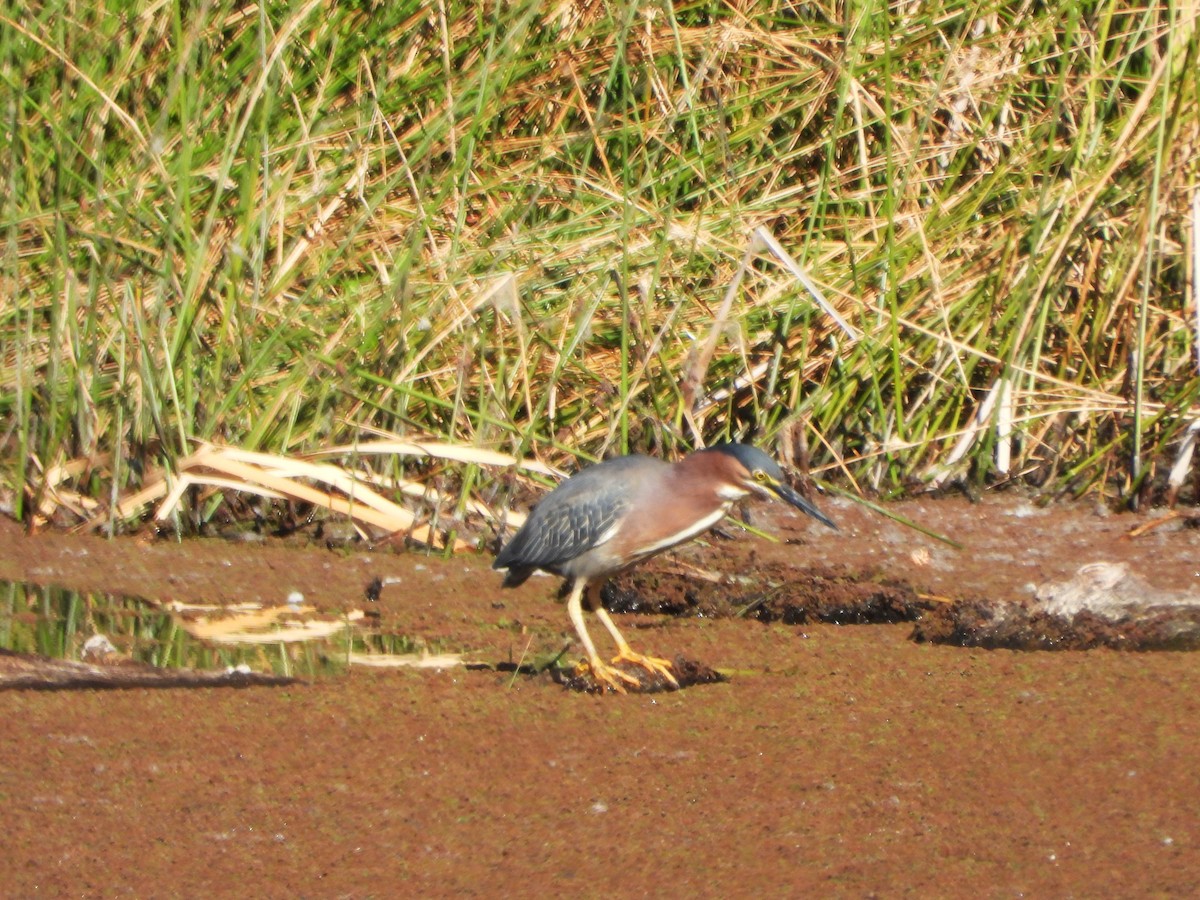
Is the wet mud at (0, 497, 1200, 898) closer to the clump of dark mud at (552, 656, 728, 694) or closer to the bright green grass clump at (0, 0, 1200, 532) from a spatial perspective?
the clump of dark mud at (552, 656, 728, 694)

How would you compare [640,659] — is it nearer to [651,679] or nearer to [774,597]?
[651,679]

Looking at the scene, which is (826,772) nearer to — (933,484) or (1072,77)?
(933,484)

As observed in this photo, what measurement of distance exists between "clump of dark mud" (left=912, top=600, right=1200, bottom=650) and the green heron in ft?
1.90

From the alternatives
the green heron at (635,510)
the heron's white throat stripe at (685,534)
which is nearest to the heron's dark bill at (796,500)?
the green heron at (635,510)

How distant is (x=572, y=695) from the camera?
3.88m

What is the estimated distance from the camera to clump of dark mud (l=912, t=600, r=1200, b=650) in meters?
4.40

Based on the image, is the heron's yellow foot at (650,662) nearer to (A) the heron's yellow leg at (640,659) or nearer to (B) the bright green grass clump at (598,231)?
(A) the heron's yellow leg at (640,659)

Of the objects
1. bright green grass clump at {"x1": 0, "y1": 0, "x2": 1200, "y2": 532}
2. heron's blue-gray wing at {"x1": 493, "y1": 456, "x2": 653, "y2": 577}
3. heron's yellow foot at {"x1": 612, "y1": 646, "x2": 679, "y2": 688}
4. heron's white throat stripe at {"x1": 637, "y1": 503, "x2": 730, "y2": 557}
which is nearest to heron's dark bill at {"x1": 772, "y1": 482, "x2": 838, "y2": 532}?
heron's white throat stripe at {"x1": 637, "y1": 503, "x2": 730, "y2": 557}

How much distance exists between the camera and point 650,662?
13.2ft

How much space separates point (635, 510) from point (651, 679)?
481mm

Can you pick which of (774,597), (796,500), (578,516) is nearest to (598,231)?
(774,597)

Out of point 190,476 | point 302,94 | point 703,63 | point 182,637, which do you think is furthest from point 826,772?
point 302,94

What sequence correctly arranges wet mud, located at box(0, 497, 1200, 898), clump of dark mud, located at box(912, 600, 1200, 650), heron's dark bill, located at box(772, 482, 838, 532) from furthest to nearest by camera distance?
clump of dark mud, located at box(912, 600, 1200, 650) < heron's dark bill, located at box(772, 482, 838, 532) < wet mud, located at box(0, 497, 1200, 898)

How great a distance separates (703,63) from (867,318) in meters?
1.14
